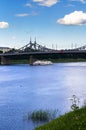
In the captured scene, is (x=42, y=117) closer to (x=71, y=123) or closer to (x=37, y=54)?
(x=71, y=123)

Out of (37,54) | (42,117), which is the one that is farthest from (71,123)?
(37,54)

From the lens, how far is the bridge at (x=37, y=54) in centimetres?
13100

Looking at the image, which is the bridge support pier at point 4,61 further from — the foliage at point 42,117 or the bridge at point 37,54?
the foliage at point 42,117

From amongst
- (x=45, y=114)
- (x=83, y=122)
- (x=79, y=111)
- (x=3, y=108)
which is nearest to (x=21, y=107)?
(x=3, y=108)

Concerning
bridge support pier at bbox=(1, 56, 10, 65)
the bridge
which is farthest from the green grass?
bridge support pier at bbox=(1, 56, 10, 65)

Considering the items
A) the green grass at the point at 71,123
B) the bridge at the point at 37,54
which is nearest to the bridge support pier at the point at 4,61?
the bridge at the point at 37,54

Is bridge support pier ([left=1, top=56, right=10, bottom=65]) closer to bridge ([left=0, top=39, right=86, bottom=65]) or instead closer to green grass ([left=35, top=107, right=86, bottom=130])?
bridge ([left=0, top=39, right=86, bottom=65])

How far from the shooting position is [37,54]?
145250 millimetres

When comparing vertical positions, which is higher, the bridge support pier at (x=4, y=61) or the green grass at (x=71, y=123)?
the green grass at (x=71, y=123)

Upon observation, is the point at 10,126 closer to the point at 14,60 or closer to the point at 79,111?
the point at 79,111

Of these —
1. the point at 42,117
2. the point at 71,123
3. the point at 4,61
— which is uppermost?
the point at 71,123

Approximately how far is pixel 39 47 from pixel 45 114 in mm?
148191

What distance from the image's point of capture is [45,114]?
26.2 m

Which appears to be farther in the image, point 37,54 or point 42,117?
point 37,54
